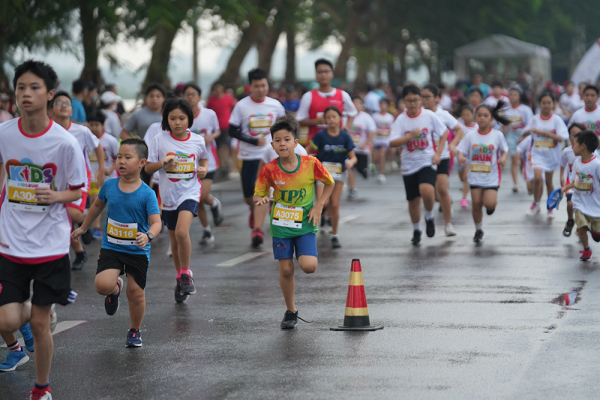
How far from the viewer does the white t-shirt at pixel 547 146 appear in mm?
14000

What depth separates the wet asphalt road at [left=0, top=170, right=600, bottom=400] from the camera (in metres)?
5.64

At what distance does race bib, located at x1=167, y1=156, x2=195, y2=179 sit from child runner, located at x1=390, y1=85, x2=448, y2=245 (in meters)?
3.68

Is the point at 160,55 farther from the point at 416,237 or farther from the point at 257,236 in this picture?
the point at 416,237

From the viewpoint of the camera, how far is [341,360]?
6.21 m

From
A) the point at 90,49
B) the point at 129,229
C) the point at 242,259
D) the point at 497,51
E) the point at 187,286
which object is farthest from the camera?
the point at 497,51

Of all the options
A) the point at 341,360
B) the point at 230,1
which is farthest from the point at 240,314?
the point at 230,1

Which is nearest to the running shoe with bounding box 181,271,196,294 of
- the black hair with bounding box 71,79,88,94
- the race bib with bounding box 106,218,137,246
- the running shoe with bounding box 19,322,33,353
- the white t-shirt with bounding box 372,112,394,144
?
the race bib with bounding box 106,218,137,246

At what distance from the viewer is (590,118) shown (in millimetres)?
13406

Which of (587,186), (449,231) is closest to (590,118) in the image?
(449,231)

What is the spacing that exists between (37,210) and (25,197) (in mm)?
102

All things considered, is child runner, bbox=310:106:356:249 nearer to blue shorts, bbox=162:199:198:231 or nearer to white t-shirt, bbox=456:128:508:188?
white t-shirt, bbox=456:128:508:188

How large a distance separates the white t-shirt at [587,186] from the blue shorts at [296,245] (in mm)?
4020

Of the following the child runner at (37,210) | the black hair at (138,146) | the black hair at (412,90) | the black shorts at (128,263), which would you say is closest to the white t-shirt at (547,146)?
the black hair at (412,90)

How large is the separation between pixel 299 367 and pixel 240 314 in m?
1.81
